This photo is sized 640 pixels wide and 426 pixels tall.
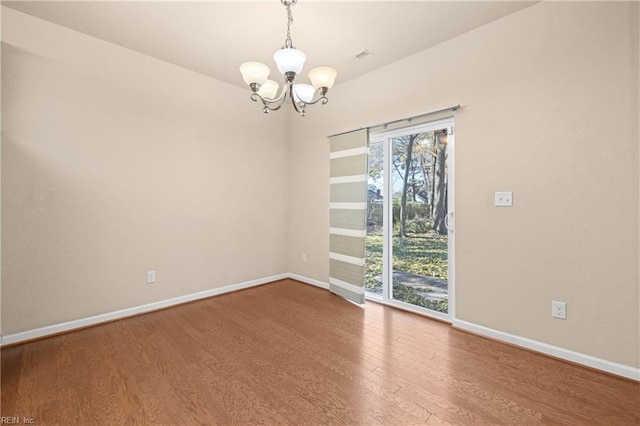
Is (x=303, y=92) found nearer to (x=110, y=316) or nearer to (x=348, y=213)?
(x=348, y=213)

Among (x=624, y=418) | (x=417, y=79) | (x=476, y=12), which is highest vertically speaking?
(x=476, y=12)

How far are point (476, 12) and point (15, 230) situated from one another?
167 inches

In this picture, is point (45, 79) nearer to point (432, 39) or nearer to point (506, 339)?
point (432, 39)

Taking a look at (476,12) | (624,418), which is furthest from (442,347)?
(476,12)

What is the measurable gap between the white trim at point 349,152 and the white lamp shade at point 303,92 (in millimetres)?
1250

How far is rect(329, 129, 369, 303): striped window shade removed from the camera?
3.25m

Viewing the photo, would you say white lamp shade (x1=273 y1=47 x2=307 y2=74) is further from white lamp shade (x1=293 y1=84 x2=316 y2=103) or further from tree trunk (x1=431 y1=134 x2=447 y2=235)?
tree trunk (x1=431 y1=134 x2=447 y2=235)

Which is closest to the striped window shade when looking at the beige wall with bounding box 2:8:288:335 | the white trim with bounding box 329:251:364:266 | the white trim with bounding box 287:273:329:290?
the white trim with bounding box 329:251:364:266

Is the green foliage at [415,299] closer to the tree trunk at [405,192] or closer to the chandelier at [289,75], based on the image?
the tree trunk at [405,192]

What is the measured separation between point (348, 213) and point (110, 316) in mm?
2751

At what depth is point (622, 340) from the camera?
6.07ft

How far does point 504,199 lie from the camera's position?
91.7 inches

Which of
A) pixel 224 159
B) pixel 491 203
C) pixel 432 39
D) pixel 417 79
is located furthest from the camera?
pixel 224 159

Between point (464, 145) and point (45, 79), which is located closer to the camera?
point (45, 79)
